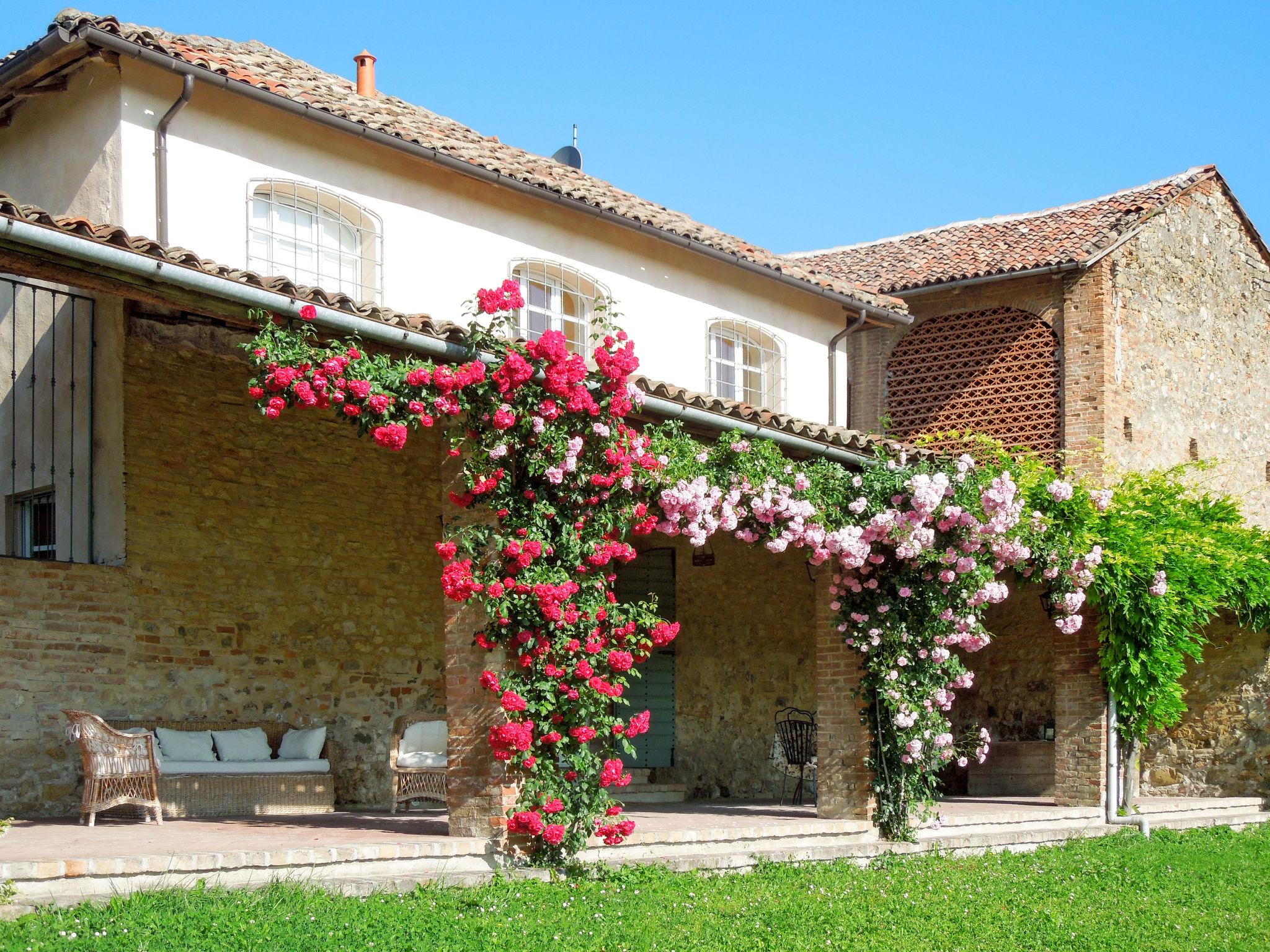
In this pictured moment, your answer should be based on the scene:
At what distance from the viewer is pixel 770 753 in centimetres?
1590

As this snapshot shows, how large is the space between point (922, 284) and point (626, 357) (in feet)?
33.8

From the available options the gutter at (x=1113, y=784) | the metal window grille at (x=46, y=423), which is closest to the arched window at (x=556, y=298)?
the metal window grille at (x=46, y=423)

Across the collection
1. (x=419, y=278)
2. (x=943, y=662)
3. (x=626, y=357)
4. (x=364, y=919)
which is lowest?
(x=364, y=919)

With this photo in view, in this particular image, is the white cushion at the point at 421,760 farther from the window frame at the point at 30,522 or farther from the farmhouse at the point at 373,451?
the window frame at the point at 30,522

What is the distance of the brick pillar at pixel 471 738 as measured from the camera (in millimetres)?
8117

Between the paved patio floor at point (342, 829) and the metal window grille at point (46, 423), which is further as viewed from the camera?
the metal window grille at point (46, 423)

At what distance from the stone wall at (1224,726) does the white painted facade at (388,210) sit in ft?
16.5

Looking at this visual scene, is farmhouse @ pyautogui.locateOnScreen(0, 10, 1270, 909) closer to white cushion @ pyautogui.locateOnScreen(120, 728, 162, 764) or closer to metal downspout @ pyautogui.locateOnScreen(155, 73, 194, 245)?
metal downspout @ pyautogui.locateOnScreen(155, 73, 194, 245)

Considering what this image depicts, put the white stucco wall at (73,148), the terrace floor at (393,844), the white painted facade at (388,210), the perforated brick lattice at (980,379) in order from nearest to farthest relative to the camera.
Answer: the terrace floor at (393,844), the white stucco wall at (73,148), the white painted facade at (388,210), the perforated brick lattice at (980,379)

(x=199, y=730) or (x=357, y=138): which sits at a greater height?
(x=357, y=138)

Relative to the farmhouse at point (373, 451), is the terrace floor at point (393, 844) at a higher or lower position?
lower

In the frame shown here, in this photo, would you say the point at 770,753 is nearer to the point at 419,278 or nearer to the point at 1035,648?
the point at 1035,648

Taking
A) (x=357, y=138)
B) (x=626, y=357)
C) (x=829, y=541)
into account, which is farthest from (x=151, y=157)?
(x=829, y=541)

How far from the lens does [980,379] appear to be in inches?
712
